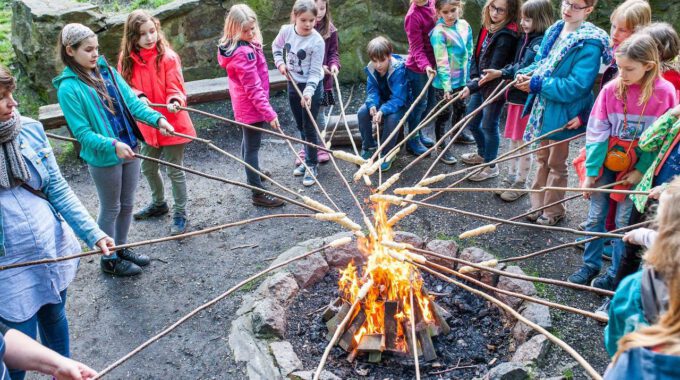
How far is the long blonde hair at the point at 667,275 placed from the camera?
63.1 inches

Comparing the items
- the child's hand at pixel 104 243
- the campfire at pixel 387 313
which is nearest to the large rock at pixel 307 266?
the campfire at pixel 387 313

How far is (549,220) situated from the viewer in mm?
4836

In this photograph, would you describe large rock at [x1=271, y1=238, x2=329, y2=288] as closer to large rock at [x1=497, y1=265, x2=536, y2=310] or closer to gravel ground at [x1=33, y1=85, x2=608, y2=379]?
gravel ground at [x1=33, y1=85, x2=608, y2=379]

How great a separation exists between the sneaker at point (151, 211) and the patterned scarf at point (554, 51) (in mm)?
3297

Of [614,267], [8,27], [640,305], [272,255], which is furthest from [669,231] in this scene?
[8,27]

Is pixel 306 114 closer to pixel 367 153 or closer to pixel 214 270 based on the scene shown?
pixel 367 153

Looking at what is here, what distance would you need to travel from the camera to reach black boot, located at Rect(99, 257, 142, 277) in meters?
4.49

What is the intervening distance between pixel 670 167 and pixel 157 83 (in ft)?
12.3

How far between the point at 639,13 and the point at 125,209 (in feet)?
13.1

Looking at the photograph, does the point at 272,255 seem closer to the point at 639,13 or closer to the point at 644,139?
the point at 644,139

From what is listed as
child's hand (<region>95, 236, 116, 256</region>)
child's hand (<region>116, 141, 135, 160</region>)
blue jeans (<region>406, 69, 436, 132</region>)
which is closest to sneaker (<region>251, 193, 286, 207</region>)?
blue jeans (<region>406, 69, 436, 132</region>)

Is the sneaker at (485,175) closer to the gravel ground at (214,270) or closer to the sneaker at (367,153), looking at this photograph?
the gravel ground at (214,270)

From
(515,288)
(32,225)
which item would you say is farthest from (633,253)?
(32,225)

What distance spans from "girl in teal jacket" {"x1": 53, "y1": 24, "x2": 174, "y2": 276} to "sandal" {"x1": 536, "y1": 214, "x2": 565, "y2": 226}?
10.2 feet
